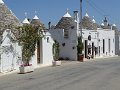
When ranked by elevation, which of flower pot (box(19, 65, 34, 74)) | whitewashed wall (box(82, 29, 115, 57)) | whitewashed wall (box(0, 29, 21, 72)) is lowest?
flower pot (box(19, 65, 34, 74))

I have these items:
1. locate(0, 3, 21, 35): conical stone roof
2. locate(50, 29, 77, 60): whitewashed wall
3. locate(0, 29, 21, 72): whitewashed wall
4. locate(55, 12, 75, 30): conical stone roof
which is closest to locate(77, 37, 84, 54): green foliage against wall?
locate(50, 29, 77, 60): whitewashed wall

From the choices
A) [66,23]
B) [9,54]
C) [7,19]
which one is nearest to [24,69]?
[9,54]

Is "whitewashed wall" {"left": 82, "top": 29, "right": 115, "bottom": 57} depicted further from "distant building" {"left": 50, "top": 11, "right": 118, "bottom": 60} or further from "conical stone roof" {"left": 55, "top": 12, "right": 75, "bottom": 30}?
"conical stone roof" {"left": 55, "top": 12, "right": 75, "bottom": 30}

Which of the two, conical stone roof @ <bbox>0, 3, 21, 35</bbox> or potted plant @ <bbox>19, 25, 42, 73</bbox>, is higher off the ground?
conical stone roof @ <bbox>0, 3, 21, 35</bbox>

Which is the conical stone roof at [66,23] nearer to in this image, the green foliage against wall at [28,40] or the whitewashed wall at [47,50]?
the whitewashed wall at [47,50]

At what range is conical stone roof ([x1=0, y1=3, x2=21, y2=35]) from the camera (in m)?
29.8

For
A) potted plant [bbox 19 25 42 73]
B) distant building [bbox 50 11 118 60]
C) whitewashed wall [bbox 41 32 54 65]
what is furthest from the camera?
distant building [bbox 50 11 118 60]

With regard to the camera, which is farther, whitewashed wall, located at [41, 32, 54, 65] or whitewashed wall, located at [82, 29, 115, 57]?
whitewashed wall, located at [82, 29, 115, 57]

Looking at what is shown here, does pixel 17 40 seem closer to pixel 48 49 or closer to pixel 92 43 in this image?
pixel 48 49

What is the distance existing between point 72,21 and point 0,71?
2170 centimetres

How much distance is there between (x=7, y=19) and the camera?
3119 centimetres

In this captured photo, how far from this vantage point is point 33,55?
106 feet

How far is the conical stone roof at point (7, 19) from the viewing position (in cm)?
2984

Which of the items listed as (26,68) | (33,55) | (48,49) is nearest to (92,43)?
(48,49)
